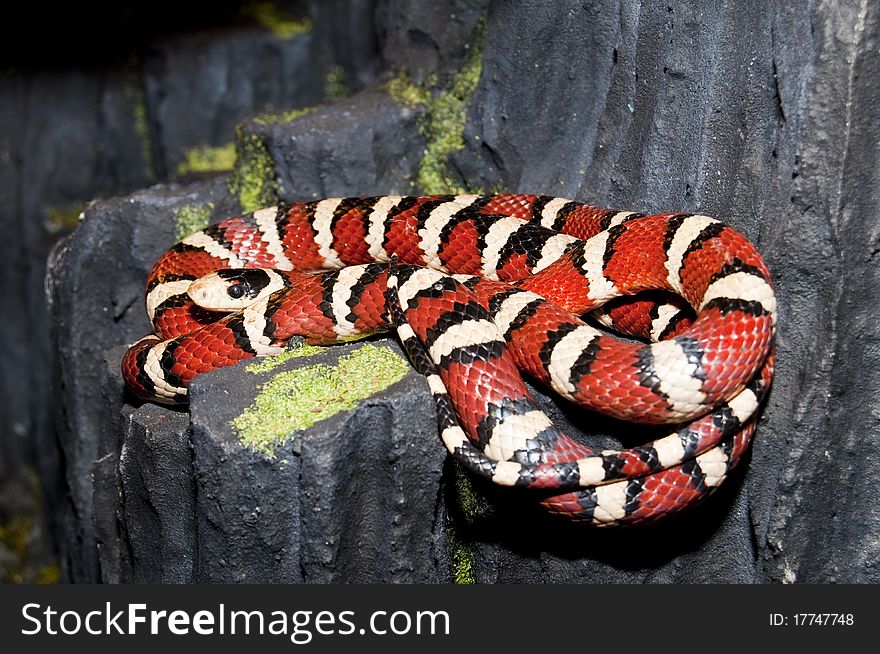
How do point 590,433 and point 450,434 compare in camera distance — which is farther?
point 590,433

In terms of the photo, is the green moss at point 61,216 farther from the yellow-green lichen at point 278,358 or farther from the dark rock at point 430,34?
the yellow-green lichen at point 278,358

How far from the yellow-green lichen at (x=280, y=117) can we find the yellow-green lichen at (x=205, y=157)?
148cm

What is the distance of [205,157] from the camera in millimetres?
8898

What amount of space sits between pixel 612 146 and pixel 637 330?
4.19ft

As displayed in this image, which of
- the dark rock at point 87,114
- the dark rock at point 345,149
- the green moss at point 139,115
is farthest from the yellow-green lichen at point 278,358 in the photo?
the green moss at point 139,115

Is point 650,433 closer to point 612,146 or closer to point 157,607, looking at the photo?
point 612,146

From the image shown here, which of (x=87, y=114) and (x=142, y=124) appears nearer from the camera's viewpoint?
(x=87, y=114)

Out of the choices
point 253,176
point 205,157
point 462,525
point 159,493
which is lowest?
point 462,525

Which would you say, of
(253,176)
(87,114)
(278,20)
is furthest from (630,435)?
(87,114)

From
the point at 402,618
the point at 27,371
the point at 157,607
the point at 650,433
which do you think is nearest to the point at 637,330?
the point at 650,433

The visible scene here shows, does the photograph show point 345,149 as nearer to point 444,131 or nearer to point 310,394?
point 444,131

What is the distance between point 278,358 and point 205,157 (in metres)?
4.64

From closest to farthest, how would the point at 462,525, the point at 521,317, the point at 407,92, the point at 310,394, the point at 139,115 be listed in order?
the point at 310,394
the point at 521,317
the point at 462,525
the point at 407,92
the point at 139,115

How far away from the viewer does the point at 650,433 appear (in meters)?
5.02
